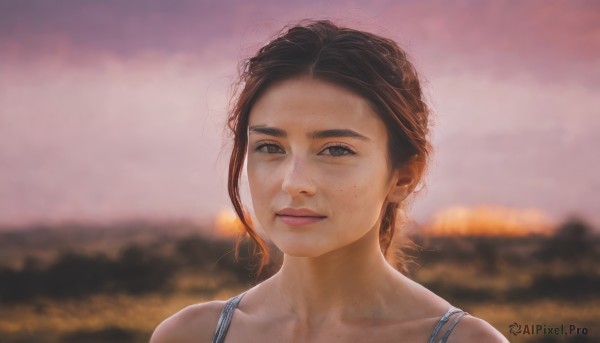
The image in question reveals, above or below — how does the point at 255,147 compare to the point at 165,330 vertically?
above

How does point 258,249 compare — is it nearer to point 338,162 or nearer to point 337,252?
point 337,252

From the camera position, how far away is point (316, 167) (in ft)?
9.55

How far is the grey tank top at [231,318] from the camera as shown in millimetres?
2963

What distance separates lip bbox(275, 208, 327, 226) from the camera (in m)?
Answer: 2.89

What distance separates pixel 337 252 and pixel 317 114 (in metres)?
0.49

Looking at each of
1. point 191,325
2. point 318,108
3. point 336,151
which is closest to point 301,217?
point 336,151

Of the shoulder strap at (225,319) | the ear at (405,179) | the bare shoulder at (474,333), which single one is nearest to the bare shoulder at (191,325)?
the shoulder strap at (225,319)

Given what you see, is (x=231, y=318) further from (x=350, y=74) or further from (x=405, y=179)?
(x=350, y=74)

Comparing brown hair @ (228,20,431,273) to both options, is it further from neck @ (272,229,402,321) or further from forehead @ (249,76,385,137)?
neck @ (272,229,402,321)

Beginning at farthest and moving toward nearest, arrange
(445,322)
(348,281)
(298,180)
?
(348,281) < (445,322) < (298,180)

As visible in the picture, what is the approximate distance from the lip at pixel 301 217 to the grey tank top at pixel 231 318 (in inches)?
20.4

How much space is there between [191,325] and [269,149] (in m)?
0.78

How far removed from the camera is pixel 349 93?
295 cm

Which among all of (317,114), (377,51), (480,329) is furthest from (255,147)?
(480,329)
